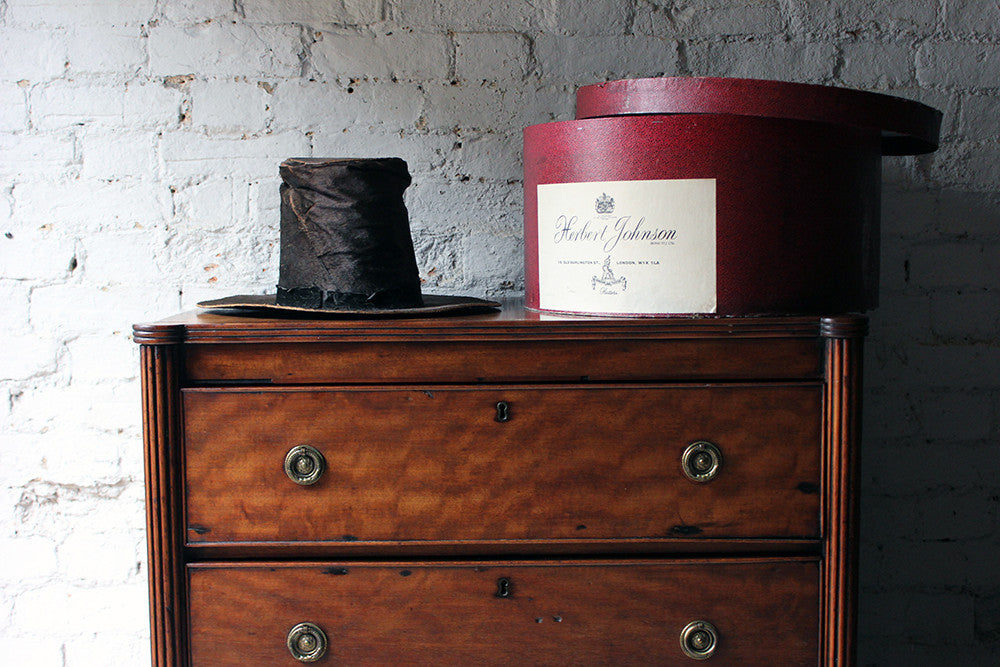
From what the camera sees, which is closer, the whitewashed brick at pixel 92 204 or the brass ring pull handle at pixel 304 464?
the brass ring pull handle at pixel 304 464

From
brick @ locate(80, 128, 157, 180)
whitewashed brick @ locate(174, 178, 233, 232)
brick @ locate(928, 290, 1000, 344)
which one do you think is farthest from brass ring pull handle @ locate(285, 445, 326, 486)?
brick @ locate(928, 290, 1000, 344)

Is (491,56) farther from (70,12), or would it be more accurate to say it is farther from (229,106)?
(70,12)

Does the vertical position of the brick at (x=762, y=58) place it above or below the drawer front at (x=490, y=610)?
above

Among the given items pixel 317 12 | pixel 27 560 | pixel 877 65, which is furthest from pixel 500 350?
pixel 27 560

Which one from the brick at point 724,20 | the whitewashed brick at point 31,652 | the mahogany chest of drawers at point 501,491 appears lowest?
the whitewashed brick at point 31,652

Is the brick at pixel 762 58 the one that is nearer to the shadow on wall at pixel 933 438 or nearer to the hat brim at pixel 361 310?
the shadow on wall at pixel 933 438

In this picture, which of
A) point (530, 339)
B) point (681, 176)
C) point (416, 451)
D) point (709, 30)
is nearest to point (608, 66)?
point (709, 30)

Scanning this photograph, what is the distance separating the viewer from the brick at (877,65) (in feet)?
4.32

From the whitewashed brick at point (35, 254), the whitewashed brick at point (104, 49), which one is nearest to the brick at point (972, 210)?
the whitewashed brick at point (104, 49)

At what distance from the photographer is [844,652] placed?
2.89ft

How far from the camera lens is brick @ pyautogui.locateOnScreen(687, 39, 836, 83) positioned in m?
1.31

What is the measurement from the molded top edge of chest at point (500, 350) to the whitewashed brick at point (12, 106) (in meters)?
0.67

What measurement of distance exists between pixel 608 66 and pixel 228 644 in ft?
3.26

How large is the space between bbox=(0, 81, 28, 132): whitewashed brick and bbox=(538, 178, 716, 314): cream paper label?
932 mm
